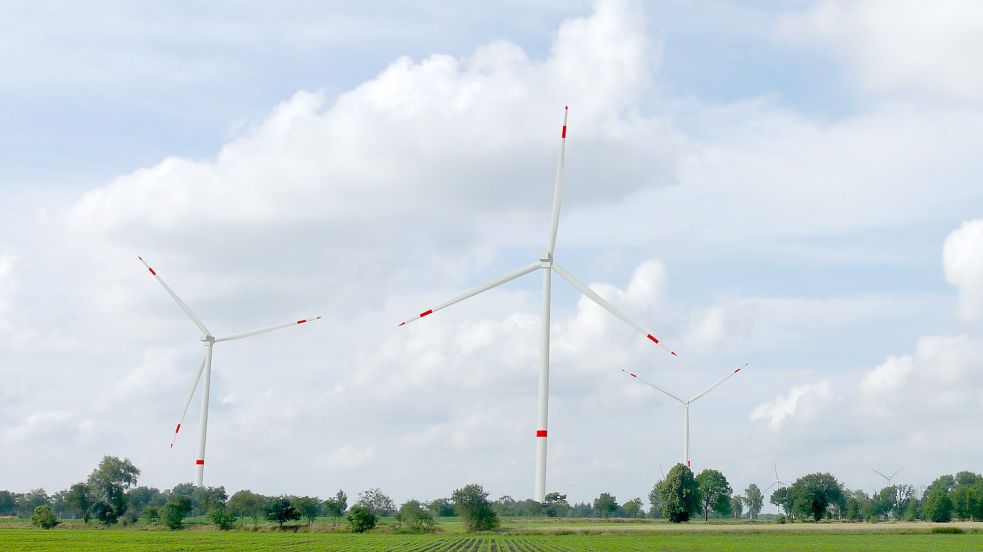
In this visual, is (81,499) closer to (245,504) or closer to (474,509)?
(245,504)

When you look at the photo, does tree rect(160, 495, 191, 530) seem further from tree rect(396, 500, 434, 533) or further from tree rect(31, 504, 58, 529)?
tree rect(396, 500, 434, 533)

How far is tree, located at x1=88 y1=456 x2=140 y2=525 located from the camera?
184 meters

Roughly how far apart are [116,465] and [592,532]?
103963 millimetres

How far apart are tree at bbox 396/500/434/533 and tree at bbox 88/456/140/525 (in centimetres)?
6754

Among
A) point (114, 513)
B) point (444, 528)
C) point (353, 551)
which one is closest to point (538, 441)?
point (353, 551)

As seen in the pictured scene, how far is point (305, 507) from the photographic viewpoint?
17612 centimetres

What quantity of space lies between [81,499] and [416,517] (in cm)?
7775

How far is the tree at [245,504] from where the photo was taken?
185 metres

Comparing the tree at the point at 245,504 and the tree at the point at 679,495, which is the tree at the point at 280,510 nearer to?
the tree at the point at 245,504

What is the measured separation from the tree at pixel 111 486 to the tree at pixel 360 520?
61.6m

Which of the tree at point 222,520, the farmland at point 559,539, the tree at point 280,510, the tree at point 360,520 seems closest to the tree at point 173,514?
the tree at point 222,520

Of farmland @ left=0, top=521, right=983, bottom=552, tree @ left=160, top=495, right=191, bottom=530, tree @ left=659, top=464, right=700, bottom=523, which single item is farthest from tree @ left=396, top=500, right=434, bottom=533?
tree @ left=659, top=464, right=700, bottom=523

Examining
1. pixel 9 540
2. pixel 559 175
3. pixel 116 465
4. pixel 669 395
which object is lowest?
pixel 9 540

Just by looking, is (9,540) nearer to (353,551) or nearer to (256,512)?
(353,551)
